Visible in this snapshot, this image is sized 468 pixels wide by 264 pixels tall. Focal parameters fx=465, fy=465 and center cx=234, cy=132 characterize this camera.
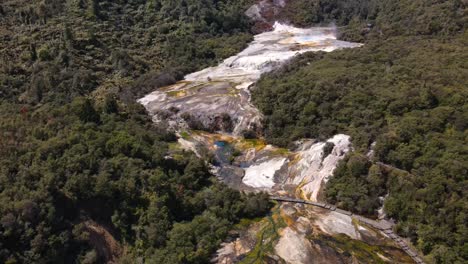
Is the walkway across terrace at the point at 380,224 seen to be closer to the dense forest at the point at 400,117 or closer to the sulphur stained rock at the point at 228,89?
the dense forest at the point at 400,117

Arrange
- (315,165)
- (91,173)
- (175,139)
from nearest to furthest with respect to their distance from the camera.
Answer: (91,173) < (315,165) < (175,139)

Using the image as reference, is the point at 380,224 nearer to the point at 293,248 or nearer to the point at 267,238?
the point at 293,248

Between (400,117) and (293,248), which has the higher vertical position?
(400,117)

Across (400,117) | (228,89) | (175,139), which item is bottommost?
(175,139)

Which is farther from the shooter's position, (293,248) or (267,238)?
(267,238)

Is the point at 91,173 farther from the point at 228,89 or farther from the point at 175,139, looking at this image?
the point at 228,89

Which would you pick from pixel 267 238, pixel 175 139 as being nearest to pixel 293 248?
pixel 267 238

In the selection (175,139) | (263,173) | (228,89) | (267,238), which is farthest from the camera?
(228,89)
